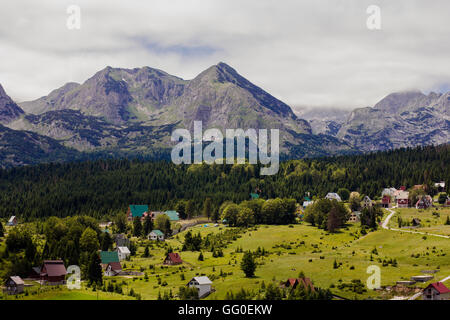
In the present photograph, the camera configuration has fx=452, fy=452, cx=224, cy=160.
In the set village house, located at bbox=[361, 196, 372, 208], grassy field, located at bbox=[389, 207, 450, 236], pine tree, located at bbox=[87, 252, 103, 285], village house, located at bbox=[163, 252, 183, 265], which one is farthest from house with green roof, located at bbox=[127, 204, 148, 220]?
pine tree, located at bbox=[87, 252, 103, 285]

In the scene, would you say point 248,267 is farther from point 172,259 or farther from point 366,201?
point 366,201

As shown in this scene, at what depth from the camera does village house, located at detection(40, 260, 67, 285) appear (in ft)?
264

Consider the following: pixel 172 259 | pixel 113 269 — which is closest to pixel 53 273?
pixel 113 269

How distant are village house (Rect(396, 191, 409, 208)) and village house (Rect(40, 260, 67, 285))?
388 feet

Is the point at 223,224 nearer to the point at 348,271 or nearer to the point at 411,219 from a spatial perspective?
the point at 411,219

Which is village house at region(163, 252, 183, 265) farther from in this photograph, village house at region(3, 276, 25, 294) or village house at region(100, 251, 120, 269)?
village house at region(3, 276, 25, 294)

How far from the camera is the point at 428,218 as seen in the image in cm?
12988

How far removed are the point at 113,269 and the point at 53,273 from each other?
1517 cm

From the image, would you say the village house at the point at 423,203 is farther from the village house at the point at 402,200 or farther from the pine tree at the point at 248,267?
the pine tree at the point at 248,267

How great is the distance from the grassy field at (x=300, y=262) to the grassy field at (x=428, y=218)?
8127 millimetres

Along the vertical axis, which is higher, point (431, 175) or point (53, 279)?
point (431, 175)

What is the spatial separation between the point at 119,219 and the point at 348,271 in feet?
290
